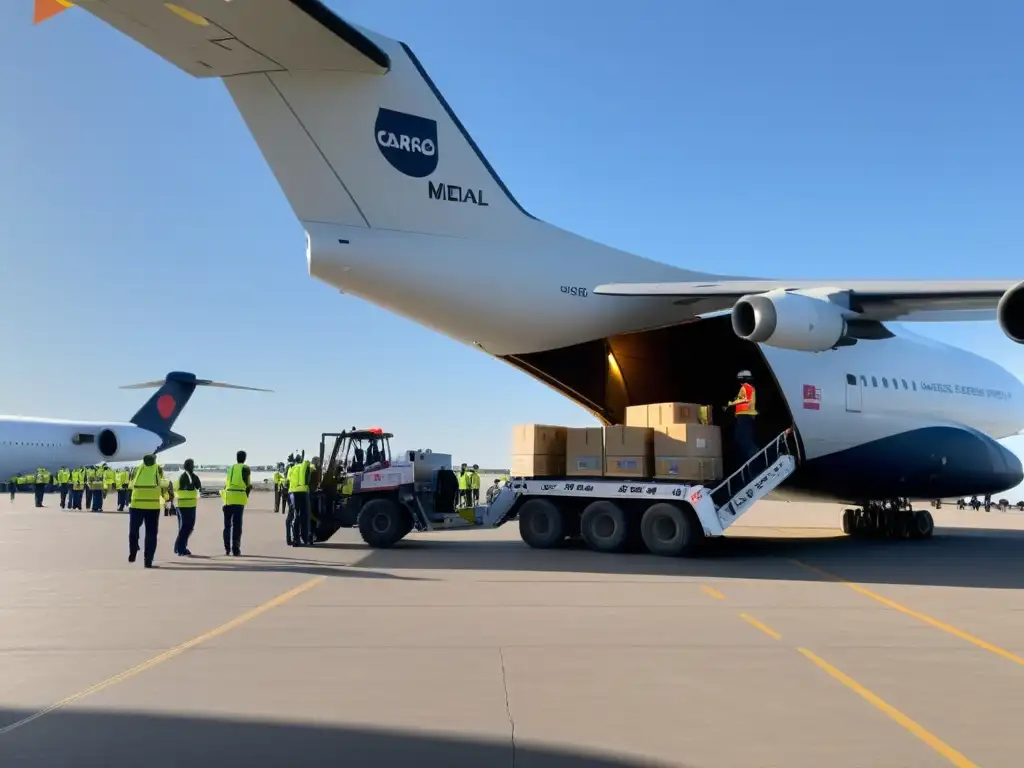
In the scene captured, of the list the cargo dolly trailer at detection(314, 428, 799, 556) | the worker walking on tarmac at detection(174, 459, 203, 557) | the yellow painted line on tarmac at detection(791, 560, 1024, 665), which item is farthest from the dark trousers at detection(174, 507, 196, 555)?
the yellow painted line on tarmac at detection(791, 560, 1024, 665)

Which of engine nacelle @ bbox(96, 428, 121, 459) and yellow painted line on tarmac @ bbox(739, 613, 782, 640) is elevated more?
engine nacelle @ bbox(96, 428, 121, 459)

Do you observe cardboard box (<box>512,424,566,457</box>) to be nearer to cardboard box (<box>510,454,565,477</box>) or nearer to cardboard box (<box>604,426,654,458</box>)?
cardboard box (<box>510,454,565,477</box>)

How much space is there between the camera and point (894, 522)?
1916 centimetres

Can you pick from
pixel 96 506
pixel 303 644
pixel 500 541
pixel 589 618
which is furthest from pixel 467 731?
pixel 96 506

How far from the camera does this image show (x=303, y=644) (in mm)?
6773

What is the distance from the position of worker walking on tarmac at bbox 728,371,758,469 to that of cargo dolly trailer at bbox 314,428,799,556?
21 cm

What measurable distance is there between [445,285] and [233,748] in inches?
358

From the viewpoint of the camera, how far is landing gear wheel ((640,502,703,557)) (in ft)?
43.1

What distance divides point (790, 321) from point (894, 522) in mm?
9836

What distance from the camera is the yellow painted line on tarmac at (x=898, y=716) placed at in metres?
4.27

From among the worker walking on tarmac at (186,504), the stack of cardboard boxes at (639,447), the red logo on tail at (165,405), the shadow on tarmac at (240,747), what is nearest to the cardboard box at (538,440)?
the stack of cardboard boxes at (639,447)

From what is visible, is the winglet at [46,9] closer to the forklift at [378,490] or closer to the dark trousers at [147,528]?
the dark trousers at [147,528]

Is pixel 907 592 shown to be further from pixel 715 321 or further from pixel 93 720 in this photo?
pixel 93 720

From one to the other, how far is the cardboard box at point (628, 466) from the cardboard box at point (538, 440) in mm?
1374
